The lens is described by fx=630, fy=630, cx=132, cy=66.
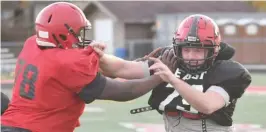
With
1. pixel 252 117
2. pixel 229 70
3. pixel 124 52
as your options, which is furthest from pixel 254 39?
pixel 229 70

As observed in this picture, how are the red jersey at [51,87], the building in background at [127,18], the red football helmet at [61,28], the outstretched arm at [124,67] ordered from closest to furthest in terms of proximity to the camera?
the red jersey at [51,87] → the red football helmet at [61,28] → the outstretched arm at [124,67] → the building in background at [127,18]

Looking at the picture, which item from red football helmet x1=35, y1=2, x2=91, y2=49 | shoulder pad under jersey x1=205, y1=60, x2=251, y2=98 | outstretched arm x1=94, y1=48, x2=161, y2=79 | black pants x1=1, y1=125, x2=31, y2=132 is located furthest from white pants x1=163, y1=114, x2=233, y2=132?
black pants x1=1, y1=125, x2=31, y2=132

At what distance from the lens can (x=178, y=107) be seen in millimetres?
3590

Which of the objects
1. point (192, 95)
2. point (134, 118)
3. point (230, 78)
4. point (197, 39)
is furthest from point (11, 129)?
point (134, 118)

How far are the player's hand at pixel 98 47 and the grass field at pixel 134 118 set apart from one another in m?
5.57

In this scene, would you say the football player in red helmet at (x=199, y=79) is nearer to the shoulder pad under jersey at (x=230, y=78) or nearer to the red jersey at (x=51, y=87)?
the shoulder pad under jersey at (x=230, y=78)

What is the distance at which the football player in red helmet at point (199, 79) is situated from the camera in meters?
3.54

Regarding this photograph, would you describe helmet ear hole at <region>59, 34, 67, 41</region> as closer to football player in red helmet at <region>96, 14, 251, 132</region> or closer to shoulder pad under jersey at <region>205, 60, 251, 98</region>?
football player in red helmet at <region>96, 14, 251, 132</region>

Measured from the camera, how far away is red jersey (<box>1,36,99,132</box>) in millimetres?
3520

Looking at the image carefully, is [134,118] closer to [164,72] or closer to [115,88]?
[115,88]

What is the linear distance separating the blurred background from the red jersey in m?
5.76

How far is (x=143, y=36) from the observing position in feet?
108

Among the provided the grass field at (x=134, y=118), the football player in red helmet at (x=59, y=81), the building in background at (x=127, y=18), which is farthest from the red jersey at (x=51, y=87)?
the building in background at (x=127, y=18)

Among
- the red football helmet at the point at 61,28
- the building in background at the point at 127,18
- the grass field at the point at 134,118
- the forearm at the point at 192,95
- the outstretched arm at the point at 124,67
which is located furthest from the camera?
the building in background at the point at 127,18
